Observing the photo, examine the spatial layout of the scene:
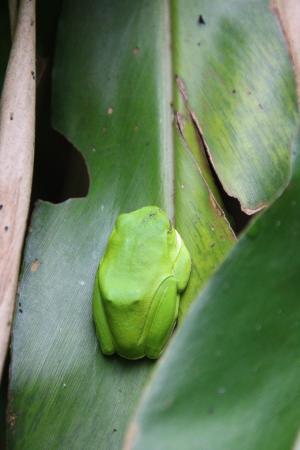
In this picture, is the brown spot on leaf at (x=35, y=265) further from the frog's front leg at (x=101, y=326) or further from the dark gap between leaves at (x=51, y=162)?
the dark gap between leaves at (x=51, y=162)

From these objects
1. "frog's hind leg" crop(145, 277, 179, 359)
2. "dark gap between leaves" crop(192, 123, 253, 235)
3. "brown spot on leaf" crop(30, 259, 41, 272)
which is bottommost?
"brown spot on leaf" crop(30, 259, 41, 272)

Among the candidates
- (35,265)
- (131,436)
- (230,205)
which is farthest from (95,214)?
(131,436)

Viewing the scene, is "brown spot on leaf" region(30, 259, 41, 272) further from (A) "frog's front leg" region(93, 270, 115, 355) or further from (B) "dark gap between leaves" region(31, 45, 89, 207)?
(B) "dark gap between leaves" region(31, 45, 89, 207)

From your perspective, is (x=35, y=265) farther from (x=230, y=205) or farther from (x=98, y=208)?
(x=230, y=205)

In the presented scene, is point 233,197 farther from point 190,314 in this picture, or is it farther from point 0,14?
point 0,14

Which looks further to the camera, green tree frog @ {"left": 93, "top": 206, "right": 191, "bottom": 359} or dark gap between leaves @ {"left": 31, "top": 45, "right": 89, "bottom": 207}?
dark gap between leaves @ {"left": 31, "top": 45, "right": 89, "bottom": 207}

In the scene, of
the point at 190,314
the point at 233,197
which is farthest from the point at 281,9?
the point at 190,314

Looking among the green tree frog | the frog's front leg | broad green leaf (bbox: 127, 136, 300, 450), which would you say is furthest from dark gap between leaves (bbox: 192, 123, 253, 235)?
broad green leaf (bbox: 127, 136, 300, 450)
